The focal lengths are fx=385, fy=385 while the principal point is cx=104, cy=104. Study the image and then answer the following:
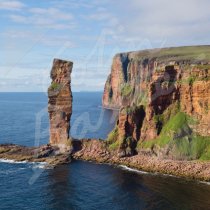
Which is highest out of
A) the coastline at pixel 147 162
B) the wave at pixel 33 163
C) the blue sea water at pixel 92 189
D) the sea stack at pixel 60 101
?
the sea stack at pixel 60 101

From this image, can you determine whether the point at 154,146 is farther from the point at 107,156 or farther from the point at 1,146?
the point at 1,146

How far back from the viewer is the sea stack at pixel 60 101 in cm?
13500

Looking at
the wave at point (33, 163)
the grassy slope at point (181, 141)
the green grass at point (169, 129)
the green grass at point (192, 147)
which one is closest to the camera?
the green grass at point (192, 147)

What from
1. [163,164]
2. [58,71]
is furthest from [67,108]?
[163,164]

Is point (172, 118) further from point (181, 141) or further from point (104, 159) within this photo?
point (104, 159)

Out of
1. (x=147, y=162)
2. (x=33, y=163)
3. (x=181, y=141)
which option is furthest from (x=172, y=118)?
(x=33, y=163)

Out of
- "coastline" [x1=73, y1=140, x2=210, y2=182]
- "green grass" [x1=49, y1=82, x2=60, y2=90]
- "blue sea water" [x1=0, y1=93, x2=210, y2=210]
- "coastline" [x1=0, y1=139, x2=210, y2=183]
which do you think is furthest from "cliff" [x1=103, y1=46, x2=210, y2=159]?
"green grass" [x1=49, y1=82, x2=60, y2=90]

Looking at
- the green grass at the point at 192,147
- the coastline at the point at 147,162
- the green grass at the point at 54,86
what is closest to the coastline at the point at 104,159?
the coastline at the point at 147,162

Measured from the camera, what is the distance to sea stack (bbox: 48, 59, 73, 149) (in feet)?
443

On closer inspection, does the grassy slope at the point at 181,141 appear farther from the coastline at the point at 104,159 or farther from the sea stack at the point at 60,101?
the sea stack at the point at 60,101

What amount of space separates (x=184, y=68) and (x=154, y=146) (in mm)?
27020

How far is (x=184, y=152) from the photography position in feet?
381

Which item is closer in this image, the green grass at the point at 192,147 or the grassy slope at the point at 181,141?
the green grass at the point at 192,147

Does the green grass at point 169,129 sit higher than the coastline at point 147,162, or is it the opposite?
the green grass at point 169,129
